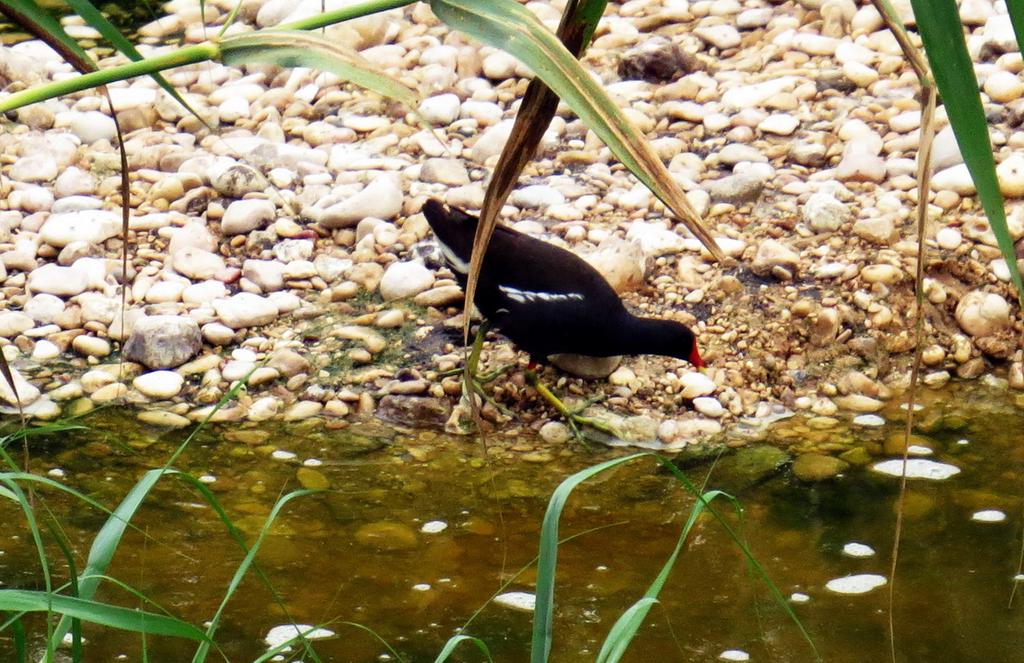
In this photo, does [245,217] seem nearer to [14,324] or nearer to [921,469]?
[14,324]

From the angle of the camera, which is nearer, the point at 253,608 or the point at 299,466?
the point at 253,608

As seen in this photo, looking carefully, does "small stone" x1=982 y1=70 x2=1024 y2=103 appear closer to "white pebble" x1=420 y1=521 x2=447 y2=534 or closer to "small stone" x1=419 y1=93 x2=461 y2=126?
"small stone" x1=419 y1=93 x2=461 y2=126

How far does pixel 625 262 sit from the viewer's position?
3.90 m

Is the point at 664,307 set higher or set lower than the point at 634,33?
lower

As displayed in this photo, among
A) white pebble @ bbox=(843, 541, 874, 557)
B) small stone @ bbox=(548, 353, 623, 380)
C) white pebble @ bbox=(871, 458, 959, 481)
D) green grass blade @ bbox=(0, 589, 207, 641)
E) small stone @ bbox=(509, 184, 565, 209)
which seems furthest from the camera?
small stone @ bbox=(509, 184, 565, 209)

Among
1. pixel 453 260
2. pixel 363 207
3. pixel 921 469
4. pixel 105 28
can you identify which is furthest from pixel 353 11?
pixel 363 207

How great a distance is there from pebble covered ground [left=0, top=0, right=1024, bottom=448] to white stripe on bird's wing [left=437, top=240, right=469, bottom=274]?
0.27m

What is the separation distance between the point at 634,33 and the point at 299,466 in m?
2.86

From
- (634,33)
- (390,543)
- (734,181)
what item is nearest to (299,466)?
(390,543)

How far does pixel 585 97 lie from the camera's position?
3.24ft

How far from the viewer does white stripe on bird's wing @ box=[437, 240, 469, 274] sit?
355 cm

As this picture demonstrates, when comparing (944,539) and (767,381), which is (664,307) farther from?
(944,539)

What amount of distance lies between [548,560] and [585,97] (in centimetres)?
51

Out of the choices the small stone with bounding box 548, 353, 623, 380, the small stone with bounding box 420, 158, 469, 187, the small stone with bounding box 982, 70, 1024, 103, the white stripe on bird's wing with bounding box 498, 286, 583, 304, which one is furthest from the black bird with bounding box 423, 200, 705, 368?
the small stone with bounding box 982, 70, 1024, 103
